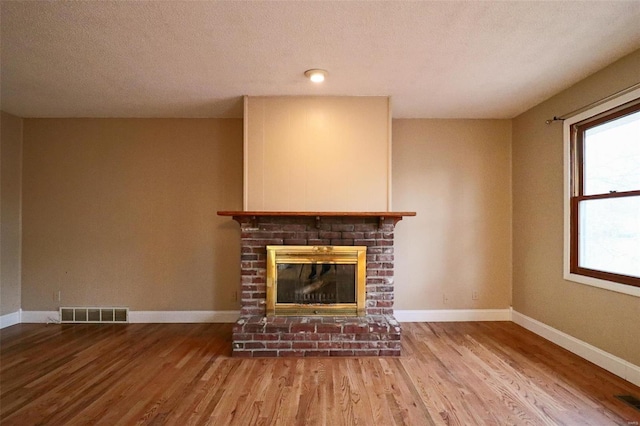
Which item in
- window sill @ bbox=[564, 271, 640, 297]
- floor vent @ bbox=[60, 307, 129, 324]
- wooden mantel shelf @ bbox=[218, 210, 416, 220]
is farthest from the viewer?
floor vent @ bbox=[60, 307, 129, 324]

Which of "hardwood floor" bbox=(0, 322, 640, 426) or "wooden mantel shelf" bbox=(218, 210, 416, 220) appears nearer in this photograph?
"hardwood floor" bbox=(0, 322, 640, 426)

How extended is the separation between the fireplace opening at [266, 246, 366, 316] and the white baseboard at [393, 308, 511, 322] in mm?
915

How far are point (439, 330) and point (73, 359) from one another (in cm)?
357

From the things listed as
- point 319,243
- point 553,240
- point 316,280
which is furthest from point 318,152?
point 553,240

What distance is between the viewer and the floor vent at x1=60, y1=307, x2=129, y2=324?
3811 mm

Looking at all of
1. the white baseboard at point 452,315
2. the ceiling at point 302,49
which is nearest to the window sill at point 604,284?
the white baseboard at point 452,315

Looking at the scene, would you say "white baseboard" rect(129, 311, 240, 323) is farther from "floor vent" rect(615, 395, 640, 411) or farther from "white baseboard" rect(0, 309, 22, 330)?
"floor vent" rect(615, 395, 640, 411)

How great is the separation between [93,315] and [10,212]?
1.56 metres

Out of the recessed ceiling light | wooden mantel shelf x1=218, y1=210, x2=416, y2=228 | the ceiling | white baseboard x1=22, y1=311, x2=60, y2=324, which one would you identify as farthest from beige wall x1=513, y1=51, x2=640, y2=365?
white baseboard x1=22, y1=311, x2=60, y2=324

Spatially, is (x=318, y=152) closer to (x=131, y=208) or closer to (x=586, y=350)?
(x=131, y=208)

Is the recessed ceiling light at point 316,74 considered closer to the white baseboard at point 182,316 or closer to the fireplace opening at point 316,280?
the fireplace opening at point 316,280

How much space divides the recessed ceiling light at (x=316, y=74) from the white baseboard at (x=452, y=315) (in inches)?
108

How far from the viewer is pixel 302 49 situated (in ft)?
7.67

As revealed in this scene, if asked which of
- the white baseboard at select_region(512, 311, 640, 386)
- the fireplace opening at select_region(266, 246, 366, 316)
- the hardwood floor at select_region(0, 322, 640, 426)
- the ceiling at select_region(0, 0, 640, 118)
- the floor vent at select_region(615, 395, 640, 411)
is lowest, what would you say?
the hardwood floor at select_region(0, 322, 640, 426)
